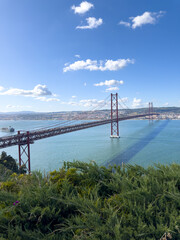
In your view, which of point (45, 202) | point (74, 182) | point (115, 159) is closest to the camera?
point (45, 202)

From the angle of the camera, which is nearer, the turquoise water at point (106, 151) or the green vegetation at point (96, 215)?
the green vegetation at point (96, 215)

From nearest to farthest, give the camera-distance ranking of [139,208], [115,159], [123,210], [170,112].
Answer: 1. [139,208]
2. [123,210]
3. [115,159]
4. [170,112]

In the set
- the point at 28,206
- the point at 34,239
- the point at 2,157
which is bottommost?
the point at 2,157

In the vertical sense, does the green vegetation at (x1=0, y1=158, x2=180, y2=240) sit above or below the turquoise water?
above

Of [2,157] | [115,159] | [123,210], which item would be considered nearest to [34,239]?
[123,210]

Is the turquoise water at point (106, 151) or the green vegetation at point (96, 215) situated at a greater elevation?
the green vegetation at point (96, 215)

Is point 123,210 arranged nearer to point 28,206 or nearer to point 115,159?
point 28,206

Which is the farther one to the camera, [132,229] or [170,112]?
[170,112]

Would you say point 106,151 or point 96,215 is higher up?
point 96,215

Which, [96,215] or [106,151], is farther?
[106,151]

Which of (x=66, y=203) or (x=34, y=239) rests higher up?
(x=66, y=203)

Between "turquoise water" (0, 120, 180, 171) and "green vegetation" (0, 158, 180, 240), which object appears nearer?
"green vegetation" (0, 158, 180, 240)
